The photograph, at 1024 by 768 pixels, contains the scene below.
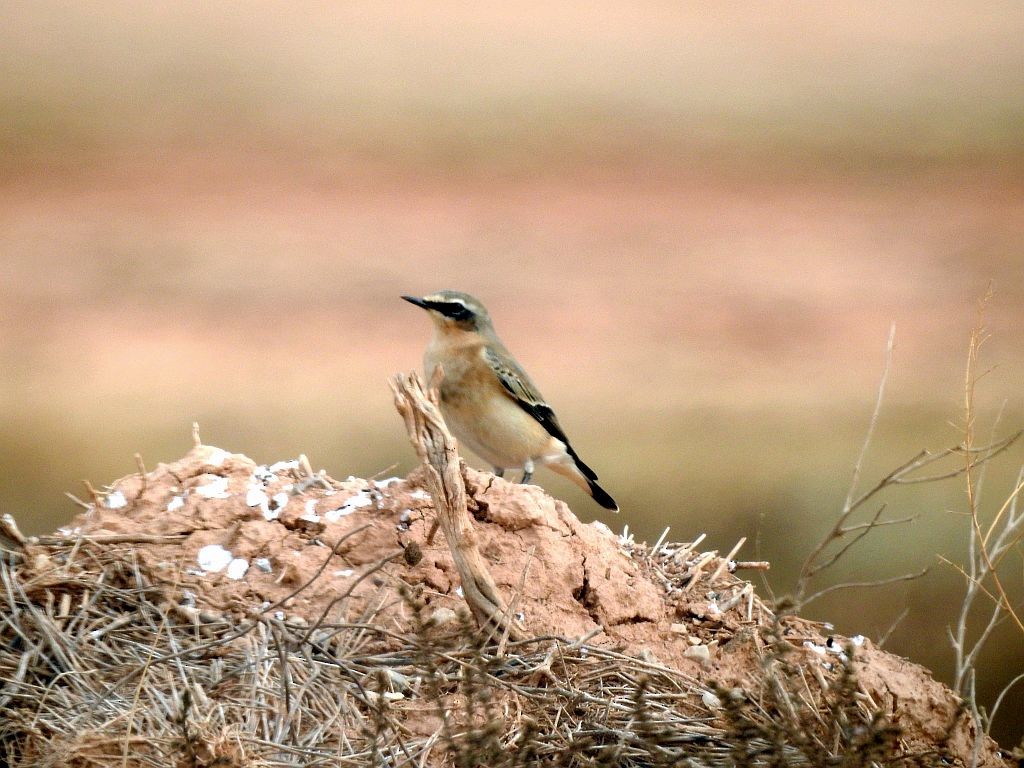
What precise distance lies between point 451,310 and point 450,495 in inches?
134

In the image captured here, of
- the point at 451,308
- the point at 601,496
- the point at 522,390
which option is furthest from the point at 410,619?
the point at 601,496

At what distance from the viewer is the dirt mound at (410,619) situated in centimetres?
515

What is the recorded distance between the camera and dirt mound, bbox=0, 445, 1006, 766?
5.15 metres

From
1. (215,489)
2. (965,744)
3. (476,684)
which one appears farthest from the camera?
(215,489)

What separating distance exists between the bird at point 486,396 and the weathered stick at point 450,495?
281 cm

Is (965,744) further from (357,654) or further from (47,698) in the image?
(47,698)

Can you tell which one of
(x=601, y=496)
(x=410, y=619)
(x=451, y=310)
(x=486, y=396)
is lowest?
(x=601, y=496)

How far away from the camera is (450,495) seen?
5.64 metres

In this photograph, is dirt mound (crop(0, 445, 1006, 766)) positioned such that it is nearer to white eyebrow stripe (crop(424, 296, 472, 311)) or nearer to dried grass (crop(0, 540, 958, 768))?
dried grass (crop(0, 540, 958, 768))

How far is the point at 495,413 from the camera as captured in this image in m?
8.58

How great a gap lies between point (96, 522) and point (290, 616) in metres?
1.32

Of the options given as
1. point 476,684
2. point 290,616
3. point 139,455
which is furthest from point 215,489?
point 476,684

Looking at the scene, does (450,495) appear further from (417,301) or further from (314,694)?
(417,301)

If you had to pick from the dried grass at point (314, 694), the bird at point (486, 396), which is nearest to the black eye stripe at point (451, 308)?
the bird at point (486, 396)
